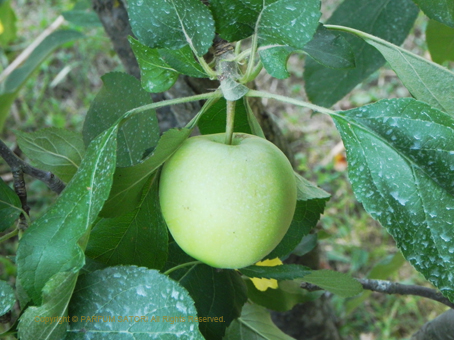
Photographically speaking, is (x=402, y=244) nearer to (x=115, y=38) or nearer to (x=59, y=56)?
(x=115, y=38)

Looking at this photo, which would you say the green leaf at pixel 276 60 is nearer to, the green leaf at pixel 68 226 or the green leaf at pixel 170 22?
the green leaf at pixel 170 22

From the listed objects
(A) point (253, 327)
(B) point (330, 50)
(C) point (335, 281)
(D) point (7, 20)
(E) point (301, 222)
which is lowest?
(A) point (253, 327)

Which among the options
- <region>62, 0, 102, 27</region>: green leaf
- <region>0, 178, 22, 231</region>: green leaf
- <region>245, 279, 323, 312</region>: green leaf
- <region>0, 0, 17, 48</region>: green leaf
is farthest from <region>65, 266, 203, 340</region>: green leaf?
<region>0, 0, 17, 48</region>: green leaf

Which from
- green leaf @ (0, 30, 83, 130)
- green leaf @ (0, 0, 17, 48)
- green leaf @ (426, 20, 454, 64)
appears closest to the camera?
green leaf @ (426, 20, 454, 64)

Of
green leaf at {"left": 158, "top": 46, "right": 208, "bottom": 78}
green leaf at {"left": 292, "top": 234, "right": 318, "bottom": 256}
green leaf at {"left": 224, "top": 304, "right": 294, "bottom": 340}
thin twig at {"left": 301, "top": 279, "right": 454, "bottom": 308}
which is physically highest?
green leaf at {"left": 158, "top": 46, "right": 208, "bottom": 78}

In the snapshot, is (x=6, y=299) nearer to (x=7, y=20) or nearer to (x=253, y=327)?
(x=253, y=327)

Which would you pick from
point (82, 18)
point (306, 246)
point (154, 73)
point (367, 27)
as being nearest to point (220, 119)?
point (154, 73)

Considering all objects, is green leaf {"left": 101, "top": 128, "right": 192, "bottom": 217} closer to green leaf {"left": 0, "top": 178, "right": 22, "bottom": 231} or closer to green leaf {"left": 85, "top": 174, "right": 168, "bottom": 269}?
green leaf {"left": 85, "top": 174, "right": 168, "bottom": 269}
